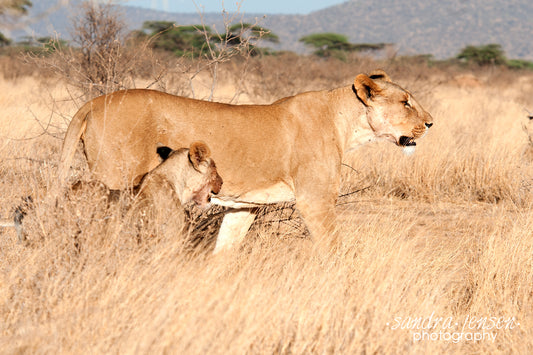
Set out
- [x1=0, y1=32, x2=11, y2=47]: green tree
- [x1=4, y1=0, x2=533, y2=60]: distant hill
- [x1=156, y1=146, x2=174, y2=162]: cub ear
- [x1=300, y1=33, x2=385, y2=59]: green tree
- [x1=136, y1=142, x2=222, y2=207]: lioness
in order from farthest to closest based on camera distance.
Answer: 1. [x1=4, y1=0, x2=533, y2=60]: distant hill
2. [x1=300, y1=33, x2=385, y2=59]: green tree
3. [x1=0, y1=32, x2=11, y2=47]: green tree
4. [x1=156, y1=146, x2=174, y2=162]: cub ear
5. [x1=136, y1=142, x2=222, y2=207]: lioness

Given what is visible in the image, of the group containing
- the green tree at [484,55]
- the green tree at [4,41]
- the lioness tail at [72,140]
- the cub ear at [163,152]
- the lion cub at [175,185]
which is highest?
the lioness tail at [72,140]

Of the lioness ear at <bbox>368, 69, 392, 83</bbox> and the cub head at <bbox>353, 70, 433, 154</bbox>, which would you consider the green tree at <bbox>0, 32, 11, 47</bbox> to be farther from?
the cub head at <bbox>353, 70, 433, 154</bbox>

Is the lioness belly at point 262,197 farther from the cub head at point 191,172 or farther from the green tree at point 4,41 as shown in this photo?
the green tree at point 4,41

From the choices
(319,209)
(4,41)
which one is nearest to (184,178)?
(319,209)

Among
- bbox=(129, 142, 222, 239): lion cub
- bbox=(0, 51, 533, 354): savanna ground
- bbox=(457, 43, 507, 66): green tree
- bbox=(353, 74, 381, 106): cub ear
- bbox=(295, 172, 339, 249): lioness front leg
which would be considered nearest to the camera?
bbox=(0, 51, 533, 354): savanna ground

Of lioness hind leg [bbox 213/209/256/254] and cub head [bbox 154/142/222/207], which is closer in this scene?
cub head [bbox 154/142/222/207]

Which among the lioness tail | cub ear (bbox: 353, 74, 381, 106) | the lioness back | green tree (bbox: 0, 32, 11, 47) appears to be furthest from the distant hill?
the lioness tail

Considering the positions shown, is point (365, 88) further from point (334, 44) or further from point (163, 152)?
point (334, 44)

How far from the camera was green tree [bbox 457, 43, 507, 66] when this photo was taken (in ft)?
149

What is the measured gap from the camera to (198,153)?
14.1ft

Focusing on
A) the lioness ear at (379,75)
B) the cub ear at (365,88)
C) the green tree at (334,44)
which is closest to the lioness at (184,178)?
the cub ear at (365,88)

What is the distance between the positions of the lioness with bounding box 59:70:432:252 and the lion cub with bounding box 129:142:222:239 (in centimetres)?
13

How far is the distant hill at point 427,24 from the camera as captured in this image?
10481cm

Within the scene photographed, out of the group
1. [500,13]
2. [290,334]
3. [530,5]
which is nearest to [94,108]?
[290,334]
